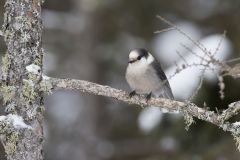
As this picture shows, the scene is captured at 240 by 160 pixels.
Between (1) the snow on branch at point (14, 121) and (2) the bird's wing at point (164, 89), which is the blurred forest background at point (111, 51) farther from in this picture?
(1) the snow on branch at point (14, 121)

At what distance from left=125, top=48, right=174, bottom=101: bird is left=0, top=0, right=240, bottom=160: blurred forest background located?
2.64m

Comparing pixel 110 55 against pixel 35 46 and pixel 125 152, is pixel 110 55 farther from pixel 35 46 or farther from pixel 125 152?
pixel 35 46

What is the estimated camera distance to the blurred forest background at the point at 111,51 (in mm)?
9242

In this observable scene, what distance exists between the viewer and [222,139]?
26.2 ft

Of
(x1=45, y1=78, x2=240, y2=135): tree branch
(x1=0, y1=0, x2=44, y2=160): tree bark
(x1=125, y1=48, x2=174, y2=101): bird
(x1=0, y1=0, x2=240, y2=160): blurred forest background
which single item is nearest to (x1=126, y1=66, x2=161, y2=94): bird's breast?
(x1=125, y1=48, x2=174, y2=101): bird

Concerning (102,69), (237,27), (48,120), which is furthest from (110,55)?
(237,27)

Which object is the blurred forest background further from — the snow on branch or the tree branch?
the snow on branch

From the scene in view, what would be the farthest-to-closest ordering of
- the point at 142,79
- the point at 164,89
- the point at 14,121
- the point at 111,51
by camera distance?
the point at 111,51 → the point at 164,89 → the point at 142,79 → the point at 14,121

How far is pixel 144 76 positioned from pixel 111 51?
4.72 metres

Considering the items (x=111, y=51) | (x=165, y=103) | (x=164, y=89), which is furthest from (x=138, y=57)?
(x=111, y=51)

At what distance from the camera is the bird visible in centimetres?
566

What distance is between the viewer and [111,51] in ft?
34.3

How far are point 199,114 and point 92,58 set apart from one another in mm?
6010

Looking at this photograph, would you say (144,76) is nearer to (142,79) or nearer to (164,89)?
(142,79)
